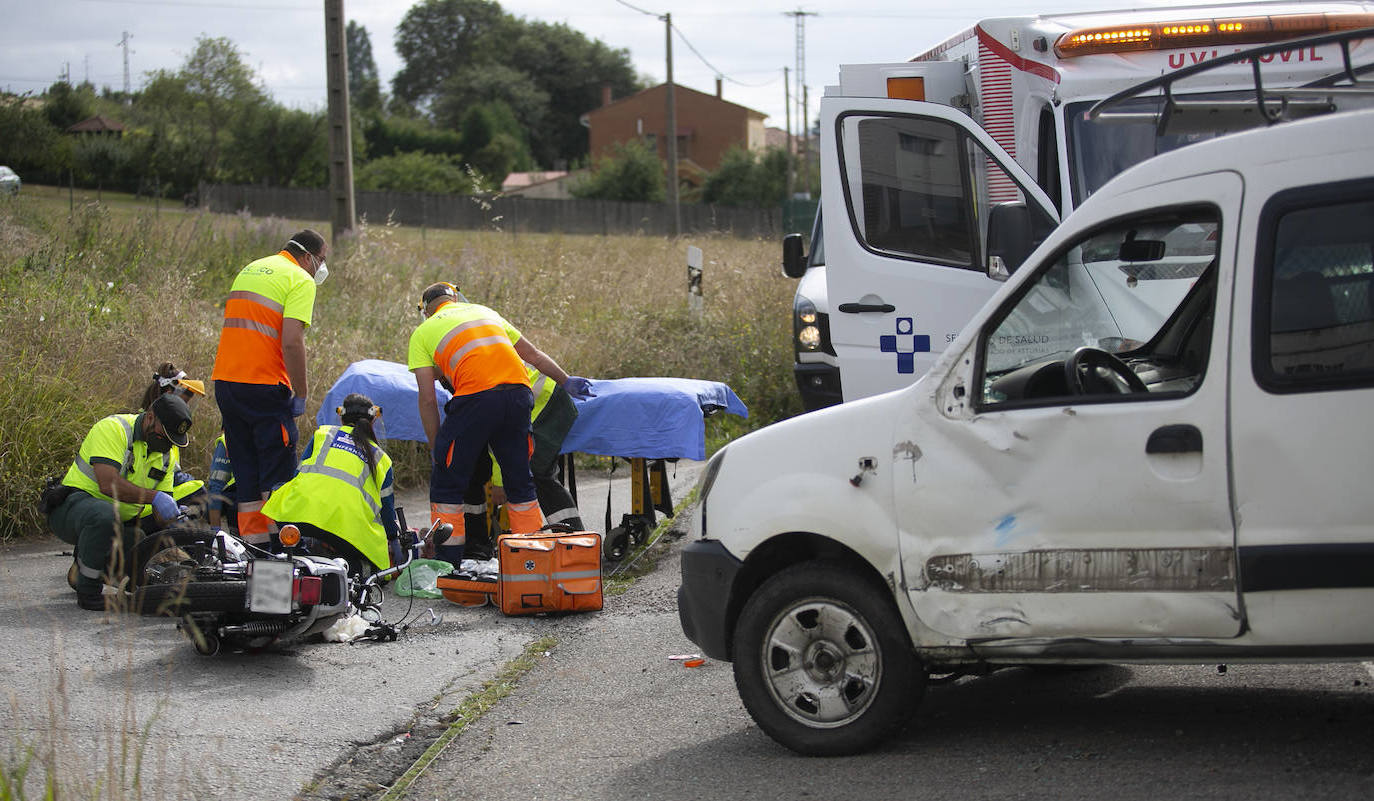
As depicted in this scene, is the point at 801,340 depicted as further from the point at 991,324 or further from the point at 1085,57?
the point at 991,324

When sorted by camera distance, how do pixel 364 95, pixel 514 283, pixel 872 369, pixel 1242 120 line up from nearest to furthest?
pixel 1242 120 < pixel 872 369 < pixel 514 283 < pixel 364 95

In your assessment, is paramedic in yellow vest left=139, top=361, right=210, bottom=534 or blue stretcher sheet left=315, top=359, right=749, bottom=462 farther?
blue stretcher sheet left=315, top=359, right=749, bottom=462

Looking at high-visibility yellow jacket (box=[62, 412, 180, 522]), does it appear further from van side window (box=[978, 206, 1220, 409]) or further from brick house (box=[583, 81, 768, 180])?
brick house (box=[583, 81, 768, 180])

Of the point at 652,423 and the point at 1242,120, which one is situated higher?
the point at 1242,120

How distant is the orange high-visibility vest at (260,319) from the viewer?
818cm

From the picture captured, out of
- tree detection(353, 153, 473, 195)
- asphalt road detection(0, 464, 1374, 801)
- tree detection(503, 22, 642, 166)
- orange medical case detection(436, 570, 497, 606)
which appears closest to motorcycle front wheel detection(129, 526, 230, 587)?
asphalt road detection(0, 464, 1374, 801)

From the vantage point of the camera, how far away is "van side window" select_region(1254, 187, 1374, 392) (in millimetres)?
4000

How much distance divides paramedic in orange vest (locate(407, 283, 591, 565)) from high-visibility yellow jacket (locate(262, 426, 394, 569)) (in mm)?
732

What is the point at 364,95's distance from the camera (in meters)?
111

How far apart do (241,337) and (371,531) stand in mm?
1803

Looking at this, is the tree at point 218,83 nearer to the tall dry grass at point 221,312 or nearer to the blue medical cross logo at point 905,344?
the tall dry grass at point 221,312

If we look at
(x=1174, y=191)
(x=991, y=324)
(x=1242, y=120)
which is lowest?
(x=991, y=324)

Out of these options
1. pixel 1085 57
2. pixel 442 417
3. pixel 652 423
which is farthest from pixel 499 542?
pixel 1085 57

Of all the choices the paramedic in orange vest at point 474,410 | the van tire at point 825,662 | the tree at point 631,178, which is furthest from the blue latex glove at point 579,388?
the tree at point 631,178
